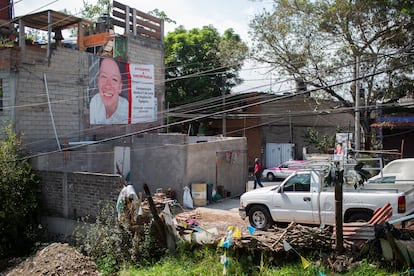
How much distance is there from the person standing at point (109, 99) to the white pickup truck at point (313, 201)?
8254mm

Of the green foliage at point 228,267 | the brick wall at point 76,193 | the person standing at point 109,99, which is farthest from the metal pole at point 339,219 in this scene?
the person standing at point 109,99

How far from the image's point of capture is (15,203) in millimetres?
11617

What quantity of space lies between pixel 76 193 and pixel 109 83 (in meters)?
6.78

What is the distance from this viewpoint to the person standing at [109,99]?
1709 centimetres

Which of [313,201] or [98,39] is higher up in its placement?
[98,39]

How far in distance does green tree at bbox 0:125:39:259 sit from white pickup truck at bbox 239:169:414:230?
20.8ft

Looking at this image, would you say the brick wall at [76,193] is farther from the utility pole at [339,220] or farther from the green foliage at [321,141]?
the green foliage at [321,141]

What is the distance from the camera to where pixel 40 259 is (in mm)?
10188

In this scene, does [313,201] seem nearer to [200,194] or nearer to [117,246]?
[117,246]

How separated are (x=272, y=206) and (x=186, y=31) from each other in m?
23.8

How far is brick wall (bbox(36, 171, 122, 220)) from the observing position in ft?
36.2

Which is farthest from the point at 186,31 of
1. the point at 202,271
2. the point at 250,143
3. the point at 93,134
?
the point at 202,271

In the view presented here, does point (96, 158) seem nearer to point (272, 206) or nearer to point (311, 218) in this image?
point (272, 206)

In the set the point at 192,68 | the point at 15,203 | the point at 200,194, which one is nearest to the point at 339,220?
the point at 200,194
